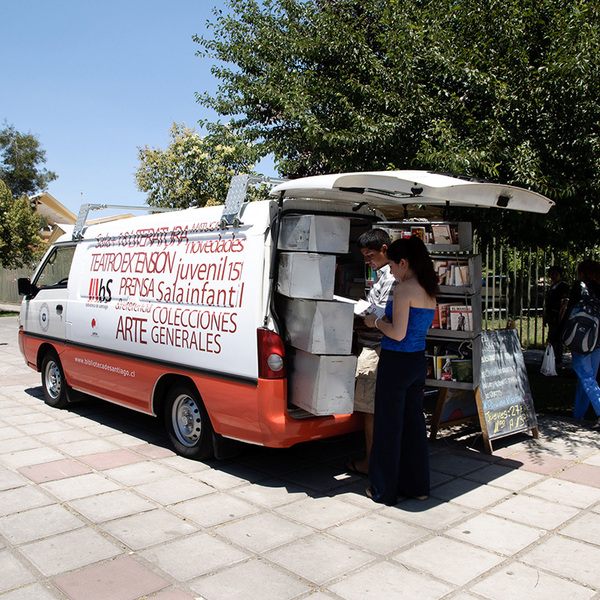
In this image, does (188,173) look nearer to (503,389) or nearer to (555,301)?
(555,301)

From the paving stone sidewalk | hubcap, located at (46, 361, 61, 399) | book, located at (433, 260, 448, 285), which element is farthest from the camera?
hubcap, located at (46, 361, 61, 399)

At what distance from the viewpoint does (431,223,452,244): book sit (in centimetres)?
555

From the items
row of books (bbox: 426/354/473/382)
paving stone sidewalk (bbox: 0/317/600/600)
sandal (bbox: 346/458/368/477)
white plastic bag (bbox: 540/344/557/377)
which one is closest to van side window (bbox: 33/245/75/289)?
paving stone sidewalk (bbox: 0/317/600/600)

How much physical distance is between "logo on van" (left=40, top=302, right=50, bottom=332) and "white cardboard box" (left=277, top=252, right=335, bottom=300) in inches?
159

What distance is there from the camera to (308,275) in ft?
14.8

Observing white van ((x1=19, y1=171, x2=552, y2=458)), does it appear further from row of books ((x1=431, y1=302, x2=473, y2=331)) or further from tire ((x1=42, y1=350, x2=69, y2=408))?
tire ((x1=42, y1=350, x2=69, y2=408))

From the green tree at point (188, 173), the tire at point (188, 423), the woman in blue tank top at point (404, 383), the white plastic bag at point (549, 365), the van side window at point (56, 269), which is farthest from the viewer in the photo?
the green tree at point (188, 173)

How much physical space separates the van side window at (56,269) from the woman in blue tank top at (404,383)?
4281 mm

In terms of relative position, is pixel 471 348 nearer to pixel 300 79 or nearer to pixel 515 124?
pixel 515 124

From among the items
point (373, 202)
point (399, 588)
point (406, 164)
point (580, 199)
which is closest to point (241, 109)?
point (406, 164)

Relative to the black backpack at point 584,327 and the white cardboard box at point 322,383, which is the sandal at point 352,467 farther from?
the black backpack at point 584,327

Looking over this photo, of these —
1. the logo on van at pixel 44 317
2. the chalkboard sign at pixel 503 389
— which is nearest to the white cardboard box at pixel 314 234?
the chalkboard sign at pixel 503 389

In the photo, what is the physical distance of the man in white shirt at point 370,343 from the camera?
4.92 meters

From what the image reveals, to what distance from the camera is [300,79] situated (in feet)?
24.1
